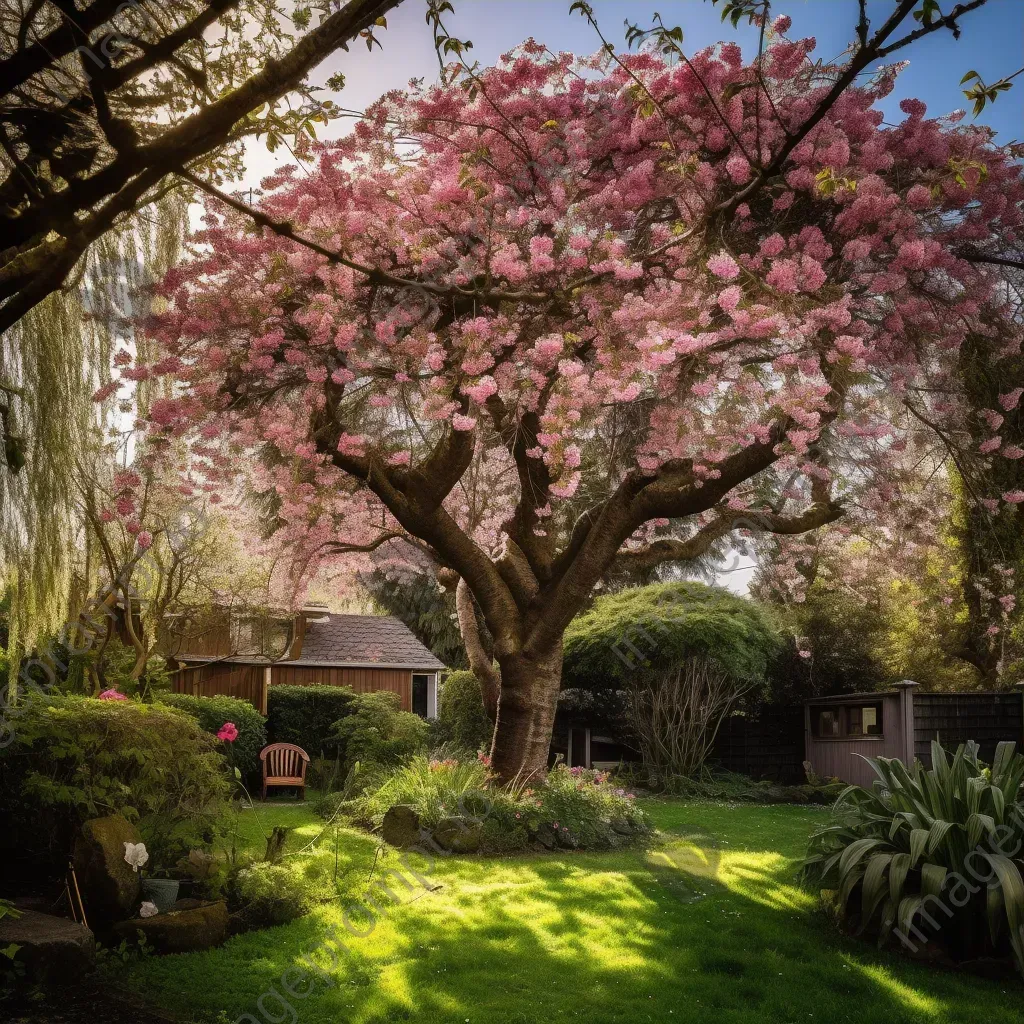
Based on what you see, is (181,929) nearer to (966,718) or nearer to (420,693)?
(966,718)

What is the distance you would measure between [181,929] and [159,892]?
1.45 ft

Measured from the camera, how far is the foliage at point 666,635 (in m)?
14.9

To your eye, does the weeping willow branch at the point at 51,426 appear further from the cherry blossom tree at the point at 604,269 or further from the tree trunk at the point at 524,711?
the tree trunk at the point at 524,711

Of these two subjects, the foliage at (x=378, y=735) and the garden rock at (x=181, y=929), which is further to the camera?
the foliage at (x=378, y=735)

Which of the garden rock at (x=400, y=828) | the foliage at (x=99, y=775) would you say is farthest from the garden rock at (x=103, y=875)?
the garden rock at (x=400, y=828)

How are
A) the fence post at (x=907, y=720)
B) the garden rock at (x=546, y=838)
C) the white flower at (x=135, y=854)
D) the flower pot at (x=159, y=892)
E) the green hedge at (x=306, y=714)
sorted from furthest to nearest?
the green hedge at (x=306, y=714) < the fence post at (x=907, y=720) < the garden rock at (x=546, y=838) < the flower pot at (x=159, y=892) < the white flower at (x=135, y=854)

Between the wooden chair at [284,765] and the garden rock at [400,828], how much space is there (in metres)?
5.13

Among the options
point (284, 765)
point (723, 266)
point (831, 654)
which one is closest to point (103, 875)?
point (723, 266)

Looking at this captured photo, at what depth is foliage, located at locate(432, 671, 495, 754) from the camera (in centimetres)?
1505

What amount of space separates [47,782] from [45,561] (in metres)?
2.13

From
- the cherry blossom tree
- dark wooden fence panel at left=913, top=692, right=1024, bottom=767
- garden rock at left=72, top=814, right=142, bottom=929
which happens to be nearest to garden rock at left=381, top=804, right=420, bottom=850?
the cherry blossom tree

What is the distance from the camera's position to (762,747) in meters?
16.5

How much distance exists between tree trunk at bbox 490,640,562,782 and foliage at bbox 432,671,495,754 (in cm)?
500

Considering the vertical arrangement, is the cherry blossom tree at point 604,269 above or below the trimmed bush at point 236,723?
above
